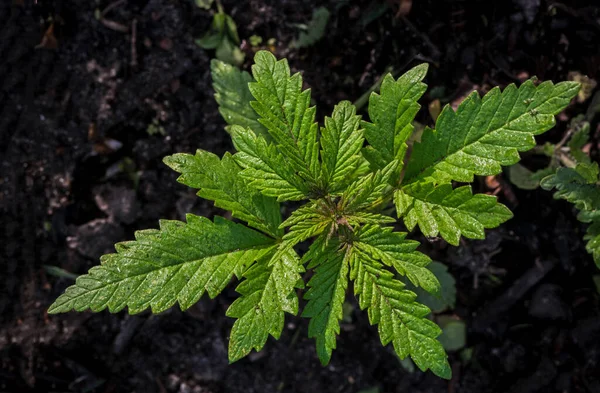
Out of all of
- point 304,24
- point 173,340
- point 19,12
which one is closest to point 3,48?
point 19,12

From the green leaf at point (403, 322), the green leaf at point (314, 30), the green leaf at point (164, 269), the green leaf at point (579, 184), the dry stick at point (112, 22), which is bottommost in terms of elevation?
the green leaf at point (403, 322)

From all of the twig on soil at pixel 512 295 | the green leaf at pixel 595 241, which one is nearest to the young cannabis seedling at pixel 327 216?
the green leaf at pixel 595 241

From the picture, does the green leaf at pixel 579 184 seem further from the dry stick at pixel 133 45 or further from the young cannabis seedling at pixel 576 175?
the dry stick at pixel 133 45

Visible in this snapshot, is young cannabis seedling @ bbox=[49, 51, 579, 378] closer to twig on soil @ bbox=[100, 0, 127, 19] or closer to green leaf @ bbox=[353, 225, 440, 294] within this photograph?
green leaf @ bbox=[353, 225, 440, 294]

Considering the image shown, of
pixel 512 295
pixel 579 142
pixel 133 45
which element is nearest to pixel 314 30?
pixel 133 45

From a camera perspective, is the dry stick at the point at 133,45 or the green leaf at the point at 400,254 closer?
the green leaf at the point at 400,254

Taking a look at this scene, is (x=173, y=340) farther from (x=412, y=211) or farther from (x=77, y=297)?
(x=412, y=211)

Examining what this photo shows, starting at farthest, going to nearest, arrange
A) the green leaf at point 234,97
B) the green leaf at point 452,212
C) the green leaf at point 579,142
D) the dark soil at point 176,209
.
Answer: the dark soil at point 176,209 → the green leaf at point 579,142 → the green leaf at point 234,97 → the green leaf at point 452,212
